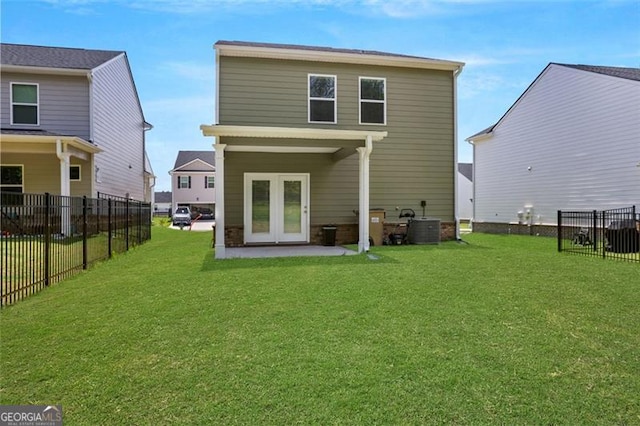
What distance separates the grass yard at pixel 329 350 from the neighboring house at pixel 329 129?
5.57 m

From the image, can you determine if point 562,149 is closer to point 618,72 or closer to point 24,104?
point 618,72

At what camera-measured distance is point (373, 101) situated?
1251cm

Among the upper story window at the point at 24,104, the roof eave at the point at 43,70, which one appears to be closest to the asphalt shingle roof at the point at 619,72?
the roof eave at the point at 43,70

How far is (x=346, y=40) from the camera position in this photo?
48.9 ft

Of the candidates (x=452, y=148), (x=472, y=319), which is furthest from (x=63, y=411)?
(x=452, y=148)

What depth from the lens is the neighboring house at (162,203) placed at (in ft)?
168

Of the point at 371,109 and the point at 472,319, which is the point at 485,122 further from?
the point at 472,319

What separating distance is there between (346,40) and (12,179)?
13254 mm

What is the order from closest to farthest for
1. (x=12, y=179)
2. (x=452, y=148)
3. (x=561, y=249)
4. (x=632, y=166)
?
(x=561, y=249)
(x=632, y=166)
(x=452, y=148)
(x=12, y=179)

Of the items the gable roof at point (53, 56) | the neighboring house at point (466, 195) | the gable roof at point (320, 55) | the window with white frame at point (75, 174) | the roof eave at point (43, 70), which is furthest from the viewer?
the neighboring house at point (466, 195)

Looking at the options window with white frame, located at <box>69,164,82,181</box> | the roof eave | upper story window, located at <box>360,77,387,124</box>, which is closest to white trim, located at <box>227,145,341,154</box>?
upper story window, located at <box>360,77,387,124</box>

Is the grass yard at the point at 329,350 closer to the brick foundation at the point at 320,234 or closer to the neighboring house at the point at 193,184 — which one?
the brick foundation at the point at 320,234

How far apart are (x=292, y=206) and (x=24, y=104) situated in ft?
35.7

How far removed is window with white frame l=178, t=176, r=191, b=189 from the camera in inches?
1580
